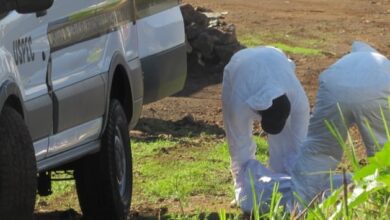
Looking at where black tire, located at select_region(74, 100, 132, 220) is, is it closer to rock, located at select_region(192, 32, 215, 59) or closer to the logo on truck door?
the logo on truck door

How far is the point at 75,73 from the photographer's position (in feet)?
25.3

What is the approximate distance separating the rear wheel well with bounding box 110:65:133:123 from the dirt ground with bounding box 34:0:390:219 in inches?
Result: 134

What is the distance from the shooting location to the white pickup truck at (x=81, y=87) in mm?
6605

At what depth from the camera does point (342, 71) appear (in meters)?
7.98

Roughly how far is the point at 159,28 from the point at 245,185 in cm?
131

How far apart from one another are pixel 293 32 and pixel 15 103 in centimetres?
1313

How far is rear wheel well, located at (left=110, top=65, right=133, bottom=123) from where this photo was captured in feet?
28.3

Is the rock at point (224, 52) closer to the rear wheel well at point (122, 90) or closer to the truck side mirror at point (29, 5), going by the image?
the rear wheel well at point (122, 90)

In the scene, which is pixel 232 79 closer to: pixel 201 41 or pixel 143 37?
pixel 143 37

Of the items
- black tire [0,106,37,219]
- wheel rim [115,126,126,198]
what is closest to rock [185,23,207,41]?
wheel rim [115,126,126,198]

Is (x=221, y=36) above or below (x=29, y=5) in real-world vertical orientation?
below

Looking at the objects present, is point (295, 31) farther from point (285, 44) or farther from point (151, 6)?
point (151, 6)

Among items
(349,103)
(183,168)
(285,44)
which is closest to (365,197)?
(349,103)

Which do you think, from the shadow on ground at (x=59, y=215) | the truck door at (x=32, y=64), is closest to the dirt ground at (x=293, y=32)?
the shadow on ground at (x=59, y=215)
